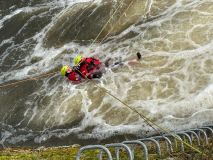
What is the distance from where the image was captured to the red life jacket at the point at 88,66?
12.9m

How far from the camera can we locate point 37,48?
639 inches

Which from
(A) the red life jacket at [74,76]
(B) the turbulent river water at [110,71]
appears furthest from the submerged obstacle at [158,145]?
(A) the red life jacket at [74,76]

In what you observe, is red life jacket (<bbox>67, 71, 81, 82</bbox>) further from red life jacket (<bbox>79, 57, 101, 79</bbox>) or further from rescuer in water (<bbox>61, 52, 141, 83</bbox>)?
red life jacket (<bbox>79, 57, 101, 79</bbox>)

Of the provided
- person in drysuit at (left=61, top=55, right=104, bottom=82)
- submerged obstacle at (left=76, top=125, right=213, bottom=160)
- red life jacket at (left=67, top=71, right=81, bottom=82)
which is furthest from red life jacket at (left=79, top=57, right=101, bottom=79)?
submerged obstacle at (left=76, top=125, right=213, bottom=160)

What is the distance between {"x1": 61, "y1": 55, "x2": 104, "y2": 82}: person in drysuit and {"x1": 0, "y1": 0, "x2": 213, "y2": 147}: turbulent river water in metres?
0.31

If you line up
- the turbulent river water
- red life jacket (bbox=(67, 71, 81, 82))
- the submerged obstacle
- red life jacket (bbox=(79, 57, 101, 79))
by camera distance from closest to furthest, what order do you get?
the submerged obstacle
the turbulent river water
red life jacket (bbox=(79, 57, 101, 79))
red life jacket (bbox=(67, 71, 81, 82))

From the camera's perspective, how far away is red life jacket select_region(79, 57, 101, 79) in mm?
12898

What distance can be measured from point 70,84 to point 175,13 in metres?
4.78

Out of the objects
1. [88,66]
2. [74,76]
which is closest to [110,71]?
[88,66]

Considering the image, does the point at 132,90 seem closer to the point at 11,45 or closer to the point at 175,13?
the point at 175,13

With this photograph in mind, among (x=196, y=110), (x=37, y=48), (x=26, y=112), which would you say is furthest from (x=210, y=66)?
(x=37, y=48)

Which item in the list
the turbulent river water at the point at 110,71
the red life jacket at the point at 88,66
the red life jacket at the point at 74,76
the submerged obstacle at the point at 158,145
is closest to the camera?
the submerged obstacle at the point at 158,145

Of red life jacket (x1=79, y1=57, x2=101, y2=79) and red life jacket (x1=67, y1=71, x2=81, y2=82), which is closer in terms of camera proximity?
red life jacket (x1=79, y1=57, x2=101, y2=79)

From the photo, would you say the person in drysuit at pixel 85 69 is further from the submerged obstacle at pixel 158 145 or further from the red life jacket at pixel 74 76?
the submerged obstacle at pixel 158 145
